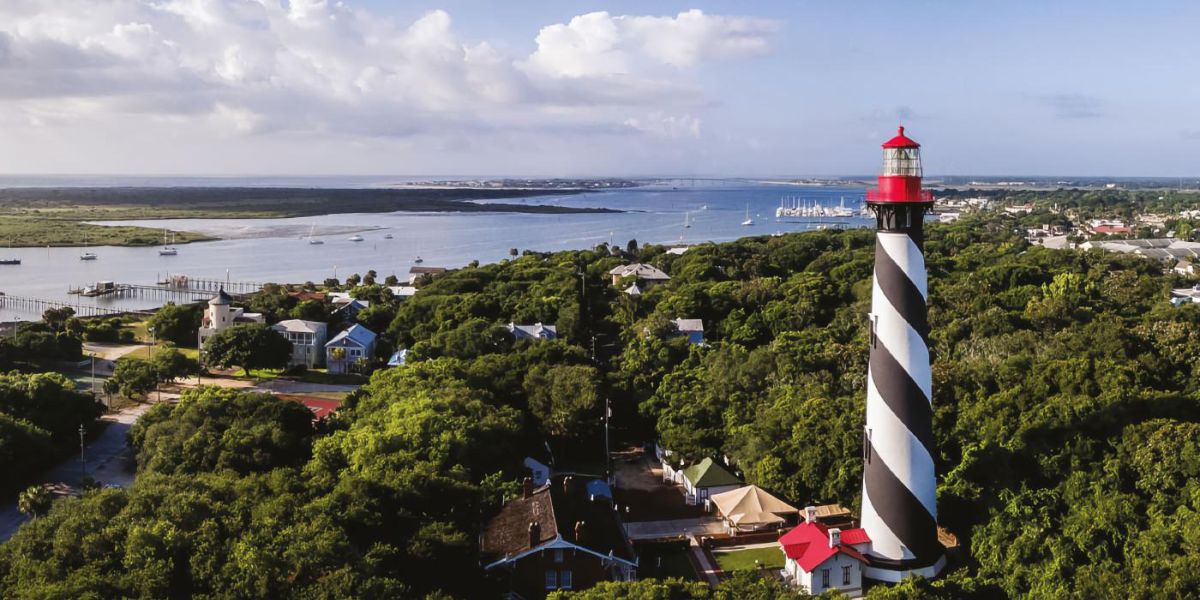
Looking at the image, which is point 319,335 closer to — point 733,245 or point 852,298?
point 852,298

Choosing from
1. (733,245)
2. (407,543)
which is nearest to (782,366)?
(407,543)

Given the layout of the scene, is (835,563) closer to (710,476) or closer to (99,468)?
(710,476)

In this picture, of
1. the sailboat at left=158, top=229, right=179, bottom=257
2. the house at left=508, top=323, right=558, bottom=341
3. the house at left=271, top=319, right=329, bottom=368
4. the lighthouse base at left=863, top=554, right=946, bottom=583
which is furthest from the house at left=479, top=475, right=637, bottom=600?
the sailboat at left=158, top=229, right=179, bottom=257

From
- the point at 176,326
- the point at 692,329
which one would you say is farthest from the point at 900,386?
the point at 176,326

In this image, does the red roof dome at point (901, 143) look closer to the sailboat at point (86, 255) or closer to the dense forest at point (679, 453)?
the dense forest at point (679, 453)

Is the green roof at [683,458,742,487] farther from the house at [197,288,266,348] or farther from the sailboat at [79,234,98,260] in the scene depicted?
the sailboat at [79,234,98,260]

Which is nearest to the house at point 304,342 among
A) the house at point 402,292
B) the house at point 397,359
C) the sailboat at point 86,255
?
the house at point 397,359
